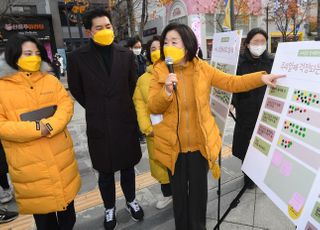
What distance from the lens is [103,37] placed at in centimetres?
248

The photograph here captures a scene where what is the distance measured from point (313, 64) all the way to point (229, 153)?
123 inches

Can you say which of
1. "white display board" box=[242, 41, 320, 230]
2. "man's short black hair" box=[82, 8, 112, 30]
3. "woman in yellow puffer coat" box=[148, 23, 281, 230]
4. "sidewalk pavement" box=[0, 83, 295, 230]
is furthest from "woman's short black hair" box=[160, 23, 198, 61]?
"sidewalk pavement" box=[0, 83, 295, 230]

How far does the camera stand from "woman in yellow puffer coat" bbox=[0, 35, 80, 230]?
210 centimetres

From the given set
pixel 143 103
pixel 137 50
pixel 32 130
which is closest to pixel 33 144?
pixel 32 130

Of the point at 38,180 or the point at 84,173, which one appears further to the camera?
the point at 84,173

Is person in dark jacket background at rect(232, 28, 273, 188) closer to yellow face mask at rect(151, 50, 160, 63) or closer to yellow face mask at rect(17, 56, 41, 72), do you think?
yellow face mask at rect(151, 50, 160, 63)

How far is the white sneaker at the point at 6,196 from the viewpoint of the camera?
11.2 feet

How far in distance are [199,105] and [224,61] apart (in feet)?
2.37

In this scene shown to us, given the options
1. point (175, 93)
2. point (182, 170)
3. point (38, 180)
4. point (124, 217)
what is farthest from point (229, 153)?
point (38, 180)

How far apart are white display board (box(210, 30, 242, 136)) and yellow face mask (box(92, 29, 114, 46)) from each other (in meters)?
1.00

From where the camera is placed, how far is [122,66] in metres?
2.63

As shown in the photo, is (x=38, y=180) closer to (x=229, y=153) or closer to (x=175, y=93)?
(x=175, y=93)

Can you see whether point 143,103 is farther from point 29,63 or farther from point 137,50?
point 137,50

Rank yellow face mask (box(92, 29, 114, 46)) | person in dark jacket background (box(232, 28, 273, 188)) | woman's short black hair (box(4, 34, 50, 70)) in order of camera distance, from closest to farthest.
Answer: woman's short black hair (box(4, 34, 50, 70)) < yellow face mask (box(92, 29, 114, 46)) < person in dark jacket background (box(232, 28, 273, 188))
